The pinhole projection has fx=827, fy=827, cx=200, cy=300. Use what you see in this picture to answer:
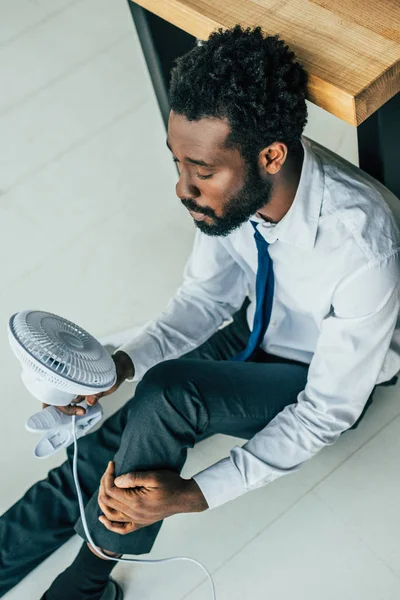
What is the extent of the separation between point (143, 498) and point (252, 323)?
53 cm

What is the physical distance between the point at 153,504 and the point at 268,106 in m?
0.76

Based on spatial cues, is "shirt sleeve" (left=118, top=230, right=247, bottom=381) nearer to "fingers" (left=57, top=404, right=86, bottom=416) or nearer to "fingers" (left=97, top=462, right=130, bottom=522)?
"fingers" (left=57, top=404, right=86, bottom=416)

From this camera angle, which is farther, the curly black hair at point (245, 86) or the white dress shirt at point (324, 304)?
the white dress shirt at point (324, 304)

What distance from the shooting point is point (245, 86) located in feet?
4.47

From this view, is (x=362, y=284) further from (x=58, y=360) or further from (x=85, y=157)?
(x=85, y=157)

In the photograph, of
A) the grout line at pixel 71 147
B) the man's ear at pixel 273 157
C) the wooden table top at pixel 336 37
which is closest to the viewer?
the wooden table top at pixel 336 37

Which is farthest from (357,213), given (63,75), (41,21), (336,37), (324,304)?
(41,21)

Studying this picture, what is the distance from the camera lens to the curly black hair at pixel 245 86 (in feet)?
4.46

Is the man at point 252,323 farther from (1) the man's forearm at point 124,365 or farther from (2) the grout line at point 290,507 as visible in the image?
(2) the grout line at point 290,507

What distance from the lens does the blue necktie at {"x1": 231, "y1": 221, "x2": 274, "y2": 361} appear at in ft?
5.55

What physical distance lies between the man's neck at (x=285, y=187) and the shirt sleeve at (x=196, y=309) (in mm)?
267

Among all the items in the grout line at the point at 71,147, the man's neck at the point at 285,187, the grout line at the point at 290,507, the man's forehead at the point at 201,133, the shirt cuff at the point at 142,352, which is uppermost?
the man's forehead at the point at 201,133

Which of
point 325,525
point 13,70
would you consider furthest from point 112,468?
point 13,70

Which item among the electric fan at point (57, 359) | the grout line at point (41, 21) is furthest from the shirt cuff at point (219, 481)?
the grout line at point (41, 21)
